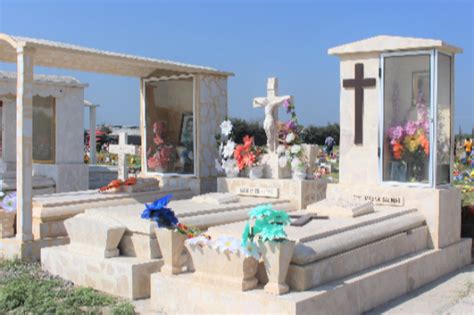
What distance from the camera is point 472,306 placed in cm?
528

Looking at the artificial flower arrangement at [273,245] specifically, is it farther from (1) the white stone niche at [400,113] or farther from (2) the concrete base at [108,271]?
(1) the white stone niche at [400,113]

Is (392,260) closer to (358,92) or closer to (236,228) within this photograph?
(236,228)

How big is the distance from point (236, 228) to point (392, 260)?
1.82 m

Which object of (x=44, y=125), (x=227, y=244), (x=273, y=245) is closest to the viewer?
(x=273, y=245)

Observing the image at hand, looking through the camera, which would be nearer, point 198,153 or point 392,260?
point 392,260

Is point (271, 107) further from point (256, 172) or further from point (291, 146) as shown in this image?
point (256, 172)

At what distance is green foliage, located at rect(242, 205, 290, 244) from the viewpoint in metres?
4.93

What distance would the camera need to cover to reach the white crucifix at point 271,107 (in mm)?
9148

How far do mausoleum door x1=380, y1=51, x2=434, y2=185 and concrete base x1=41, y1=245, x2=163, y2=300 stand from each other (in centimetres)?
357

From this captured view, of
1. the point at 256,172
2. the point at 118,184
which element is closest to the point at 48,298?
the point at 118,184

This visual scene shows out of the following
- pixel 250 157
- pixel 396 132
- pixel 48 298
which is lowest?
pixel 48 298

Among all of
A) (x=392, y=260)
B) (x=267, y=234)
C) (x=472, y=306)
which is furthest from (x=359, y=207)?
(x=267, y=234)

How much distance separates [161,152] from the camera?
36.7ft

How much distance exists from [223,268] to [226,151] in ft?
14.7
